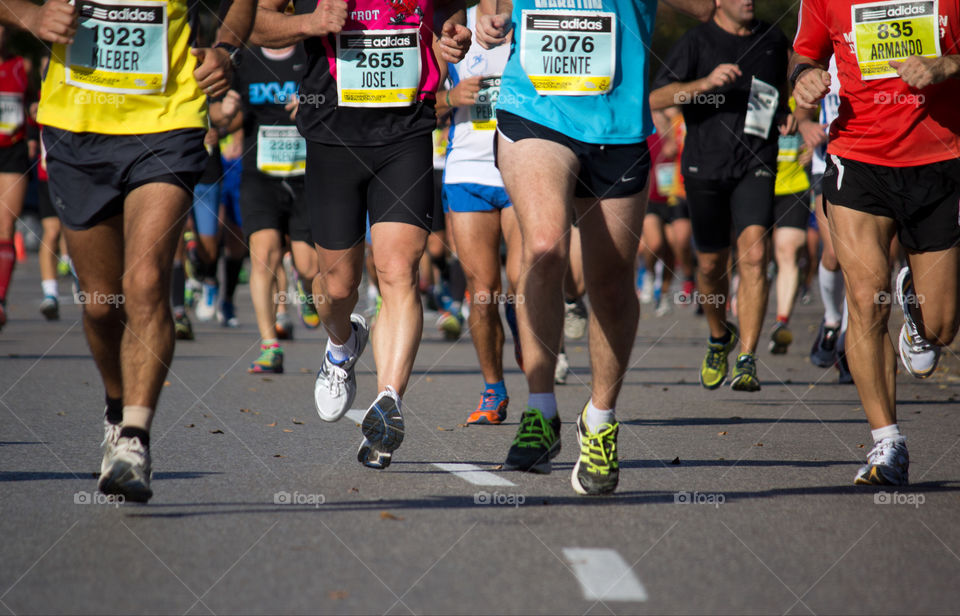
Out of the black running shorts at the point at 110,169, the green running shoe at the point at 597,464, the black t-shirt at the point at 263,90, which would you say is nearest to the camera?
the black running shorts at the point at 110,169

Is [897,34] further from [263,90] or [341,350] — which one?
[263,90]

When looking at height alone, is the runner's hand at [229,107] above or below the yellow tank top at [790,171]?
above

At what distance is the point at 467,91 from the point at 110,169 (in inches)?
110

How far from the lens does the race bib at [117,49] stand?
4.78 metres

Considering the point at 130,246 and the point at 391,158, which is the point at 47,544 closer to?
the point at 130,246

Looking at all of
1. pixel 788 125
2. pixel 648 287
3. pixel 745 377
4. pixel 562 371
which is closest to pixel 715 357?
pixel 745 377

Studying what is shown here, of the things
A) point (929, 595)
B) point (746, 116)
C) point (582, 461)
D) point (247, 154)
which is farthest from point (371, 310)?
point (929, 595)

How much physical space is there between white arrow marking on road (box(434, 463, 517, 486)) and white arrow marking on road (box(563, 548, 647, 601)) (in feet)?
4.03

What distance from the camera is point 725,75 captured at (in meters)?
7.96

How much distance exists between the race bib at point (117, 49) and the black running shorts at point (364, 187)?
1.20 meters

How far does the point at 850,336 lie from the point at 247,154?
5.95 metres

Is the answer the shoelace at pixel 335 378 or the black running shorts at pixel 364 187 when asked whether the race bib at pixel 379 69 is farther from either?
the shoelace at pixel 335 378

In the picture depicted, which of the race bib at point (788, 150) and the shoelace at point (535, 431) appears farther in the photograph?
the race bib at point (788, 150)

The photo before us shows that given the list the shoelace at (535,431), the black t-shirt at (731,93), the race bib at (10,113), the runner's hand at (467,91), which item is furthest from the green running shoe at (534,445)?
the race bib at (10,113)
